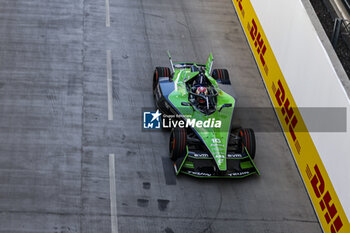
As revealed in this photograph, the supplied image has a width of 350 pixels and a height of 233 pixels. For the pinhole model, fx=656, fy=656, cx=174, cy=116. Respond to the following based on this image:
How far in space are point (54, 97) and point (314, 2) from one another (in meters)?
7.36

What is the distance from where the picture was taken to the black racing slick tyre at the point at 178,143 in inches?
583

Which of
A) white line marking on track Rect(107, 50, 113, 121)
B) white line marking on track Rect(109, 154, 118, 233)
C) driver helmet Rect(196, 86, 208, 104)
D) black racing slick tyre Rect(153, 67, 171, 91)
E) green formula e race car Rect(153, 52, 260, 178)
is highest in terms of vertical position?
driver helmet Rect(196, 86, 208, 104)

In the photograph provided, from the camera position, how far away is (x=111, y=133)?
15914 mm

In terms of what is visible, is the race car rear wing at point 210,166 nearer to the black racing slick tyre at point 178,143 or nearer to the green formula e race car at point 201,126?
the green formula e race car at point 201,126

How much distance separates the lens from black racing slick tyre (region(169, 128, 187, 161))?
1482 cm

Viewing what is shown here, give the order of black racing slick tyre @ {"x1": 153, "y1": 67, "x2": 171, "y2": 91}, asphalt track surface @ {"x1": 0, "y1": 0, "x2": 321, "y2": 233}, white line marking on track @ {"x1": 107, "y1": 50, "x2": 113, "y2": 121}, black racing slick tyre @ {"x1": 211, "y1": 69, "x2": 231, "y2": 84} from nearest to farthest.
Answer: asphalt track surface @ {"x1": 0, "y1": 0, "x2": 321, "y2": 233} → white line marking on track @ {"x1": 107, "y1": 50, "x2": 113, "y2": 121} → black racing slick tyre @ {"x1": 153, "y1": 67, "x2": 171, "y2": 91} → black racing slick tyre @ {"x1": 211, "y1": 69, "x2": 231, "y2": 84}

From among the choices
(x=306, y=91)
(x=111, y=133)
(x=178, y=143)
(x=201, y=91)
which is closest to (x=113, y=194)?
(x=178, y=143)

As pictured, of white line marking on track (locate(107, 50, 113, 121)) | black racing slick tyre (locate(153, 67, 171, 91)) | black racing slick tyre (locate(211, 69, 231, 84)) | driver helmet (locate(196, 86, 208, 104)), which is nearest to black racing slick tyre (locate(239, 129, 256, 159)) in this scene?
driver helmet (locate(196, 86, 208, 104))

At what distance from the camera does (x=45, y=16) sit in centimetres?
2014

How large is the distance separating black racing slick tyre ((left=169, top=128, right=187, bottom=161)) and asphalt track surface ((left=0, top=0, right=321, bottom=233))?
0.42 metres

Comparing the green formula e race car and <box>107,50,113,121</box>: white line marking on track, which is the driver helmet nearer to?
the green formula e race car

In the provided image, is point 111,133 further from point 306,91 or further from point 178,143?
point 306,91

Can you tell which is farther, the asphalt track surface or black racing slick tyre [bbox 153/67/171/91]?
black racing slick tyre [bbox 153/67/171/91]

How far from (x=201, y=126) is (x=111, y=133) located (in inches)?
87.8
